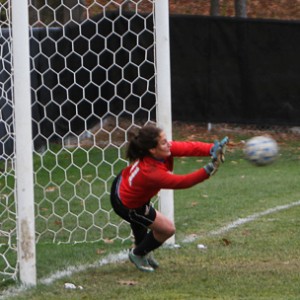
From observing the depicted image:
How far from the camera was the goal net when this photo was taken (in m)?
9.18

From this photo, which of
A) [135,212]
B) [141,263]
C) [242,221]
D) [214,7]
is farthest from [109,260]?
[214,7]

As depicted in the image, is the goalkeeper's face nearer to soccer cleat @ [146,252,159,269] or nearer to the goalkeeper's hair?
the goalkeeper's hair

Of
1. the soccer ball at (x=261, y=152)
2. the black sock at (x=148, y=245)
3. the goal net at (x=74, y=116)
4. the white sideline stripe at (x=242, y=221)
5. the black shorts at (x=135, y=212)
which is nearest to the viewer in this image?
the soccer ball at (x=261, y=152)

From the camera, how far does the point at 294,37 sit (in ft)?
55.3

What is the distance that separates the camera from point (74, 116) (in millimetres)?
11578

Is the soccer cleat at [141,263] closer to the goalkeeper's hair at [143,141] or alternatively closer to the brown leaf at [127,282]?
the brown leaf at [127,282]

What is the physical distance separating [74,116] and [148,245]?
4.24 meters

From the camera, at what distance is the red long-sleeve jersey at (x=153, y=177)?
6.94m

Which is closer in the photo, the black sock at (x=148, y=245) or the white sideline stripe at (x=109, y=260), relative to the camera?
the white sideline stripe at (x=109, y=260)

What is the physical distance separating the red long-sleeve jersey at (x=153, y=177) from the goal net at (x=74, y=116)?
39.8 inches

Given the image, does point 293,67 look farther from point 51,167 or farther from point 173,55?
point 51,167

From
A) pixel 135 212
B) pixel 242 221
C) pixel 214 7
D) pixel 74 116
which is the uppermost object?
pixel 214 7

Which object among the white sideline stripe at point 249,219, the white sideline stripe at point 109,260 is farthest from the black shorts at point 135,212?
the white sideline stripe at point 249,219

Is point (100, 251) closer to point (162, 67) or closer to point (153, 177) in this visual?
point (153, 177)
